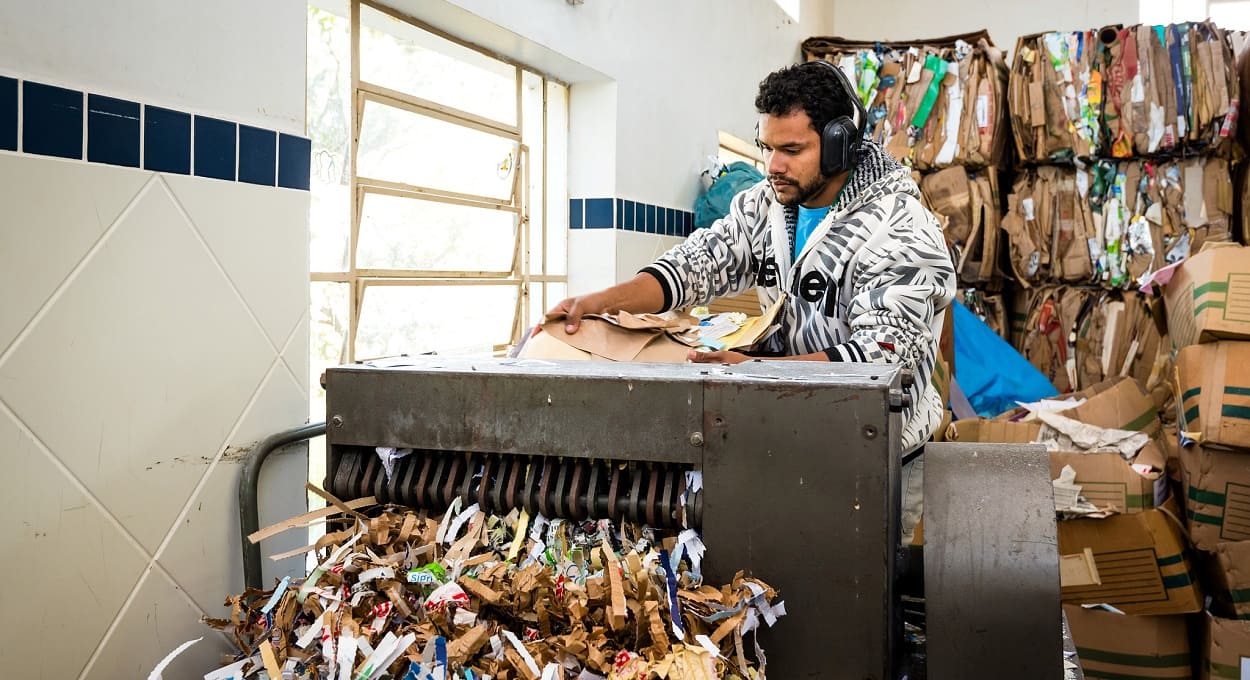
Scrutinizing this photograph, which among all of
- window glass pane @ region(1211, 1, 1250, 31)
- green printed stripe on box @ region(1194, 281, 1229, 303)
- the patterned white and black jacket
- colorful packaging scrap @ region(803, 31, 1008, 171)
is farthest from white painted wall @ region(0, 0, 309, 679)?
window glass pane @ region(1211, 1, 1250, 31)

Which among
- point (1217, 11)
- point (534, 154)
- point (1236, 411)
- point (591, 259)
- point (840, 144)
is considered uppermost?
point (1217, 11)

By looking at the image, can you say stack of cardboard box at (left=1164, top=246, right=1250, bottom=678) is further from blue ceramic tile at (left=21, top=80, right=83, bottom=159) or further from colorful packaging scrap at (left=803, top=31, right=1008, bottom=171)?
blue ceramic tile at (left=21, top=80, right=83, bottom=159)

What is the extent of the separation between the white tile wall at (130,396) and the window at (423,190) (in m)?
0.50

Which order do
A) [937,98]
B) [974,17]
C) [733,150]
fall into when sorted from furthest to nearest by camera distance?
[974,17], [937,98], [733,150]

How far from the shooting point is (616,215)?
3.21 meters

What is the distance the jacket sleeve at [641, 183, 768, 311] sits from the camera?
1880mm

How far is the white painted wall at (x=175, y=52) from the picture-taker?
49.6 inches

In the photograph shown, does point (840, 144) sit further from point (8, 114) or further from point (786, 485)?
point (8, 114)

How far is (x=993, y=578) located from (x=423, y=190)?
6.47 ft

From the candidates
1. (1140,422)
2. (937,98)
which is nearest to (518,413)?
(1140,422)

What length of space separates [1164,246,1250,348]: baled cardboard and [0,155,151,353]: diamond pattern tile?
2.73 meters

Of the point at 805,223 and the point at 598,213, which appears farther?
the point at 598,213

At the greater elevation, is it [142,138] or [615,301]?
[142,138]

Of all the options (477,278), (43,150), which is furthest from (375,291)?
(43,150)
